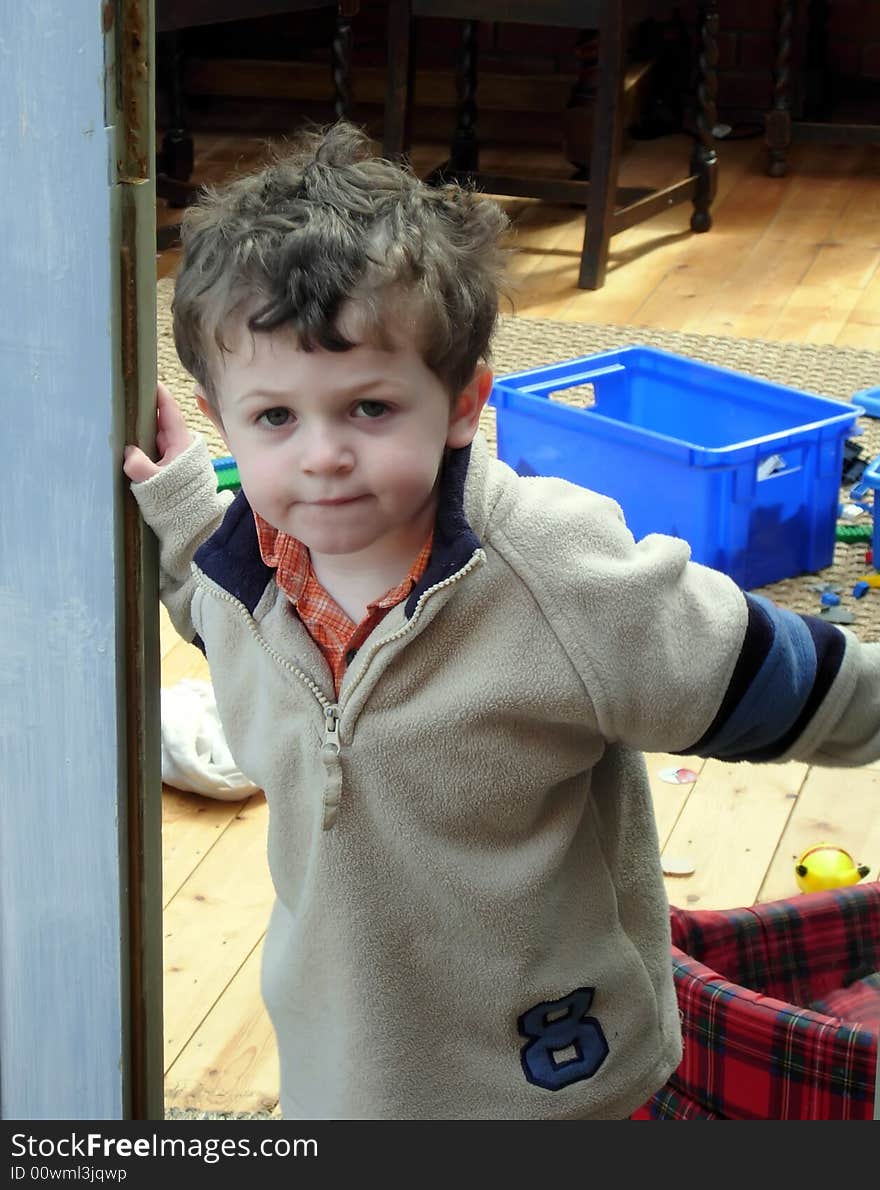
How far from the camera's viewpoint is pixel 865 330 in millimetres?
3424

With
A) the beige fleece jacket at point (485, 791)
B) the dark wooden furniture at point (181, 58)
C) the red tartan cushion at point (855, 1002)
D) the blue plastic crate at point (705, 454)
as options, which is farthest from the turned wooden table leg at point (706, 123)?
the beige fleece jacket at point (485, 791)

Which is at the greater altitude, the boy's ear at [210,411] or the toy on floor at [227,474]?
the boy's ear at [210,411]

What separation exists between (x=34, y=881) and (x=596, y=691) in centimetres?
37

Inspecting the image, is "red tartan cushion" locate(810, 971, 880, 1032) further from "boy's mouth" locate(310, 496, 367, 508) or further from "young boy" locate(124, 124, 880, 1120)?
"boy's mouth" locate(310, 496, 367, 508)

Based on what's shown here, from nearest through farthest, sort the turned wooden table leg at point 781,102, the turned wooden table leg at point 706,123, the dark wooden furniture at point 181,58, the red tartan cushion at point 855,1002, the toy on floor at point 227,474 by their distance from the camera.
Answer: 1. the red tartan cushion at point 855,1002
2. the toy on floor at point 227,474
3. the dark wooden furniture at point 181,58
4. the turned wooden table leg at point 706,123
5. the turned wooden table leg at point 781,102

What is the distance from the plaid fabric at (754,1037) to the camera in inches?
53.4

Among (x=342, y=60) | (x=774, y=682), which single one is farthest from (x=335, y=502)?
(x=342, y=60)

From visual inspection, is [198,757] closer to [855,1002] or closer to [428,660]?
[855,1002]

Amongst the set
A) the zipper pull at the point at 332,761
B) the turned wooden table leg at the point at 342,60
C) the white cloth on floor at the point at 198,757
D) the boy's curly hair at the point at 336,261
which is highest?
the boy's curly hair at the point at 336,261

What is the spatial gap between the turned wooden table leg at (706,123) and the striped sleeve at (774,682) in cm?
320

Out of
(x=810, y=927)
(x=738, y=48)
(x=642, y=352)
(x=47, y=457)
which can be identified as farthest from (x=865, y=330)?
(x=47, y=457)

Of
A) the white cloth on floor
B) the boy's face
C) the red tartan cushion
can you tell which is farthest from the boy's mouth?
the white cloth on floor

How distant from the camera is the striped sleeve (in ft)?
3.17

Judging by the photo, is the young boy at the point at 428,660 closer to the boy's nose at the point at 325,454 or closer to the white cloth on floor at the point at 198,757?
the boy's nose at the point at 325,454
